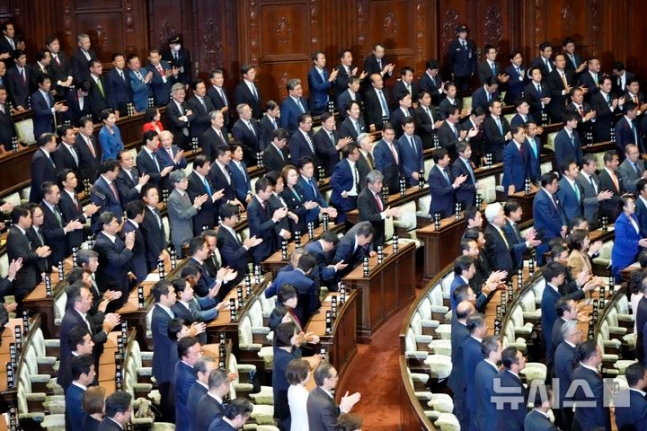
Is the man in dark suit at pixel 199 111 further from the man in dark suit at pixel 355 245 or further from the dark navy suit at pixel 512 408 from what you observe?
the dark navy suit at pixel 512 408

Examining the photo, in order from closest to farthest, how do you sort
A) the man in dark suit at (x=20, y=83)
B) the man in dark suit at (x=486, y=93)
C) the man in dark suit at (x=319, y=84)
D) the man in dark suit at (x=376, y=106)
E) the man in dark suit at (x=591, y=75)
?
the man in dark suit at (x=20, y=83)
the man in dark suit at (x=376, y=106)
the man in dark suit at (x=319, y=84)
the man in dark suit at (x=486, y=93)
the man in dark suit at (x=591, y=75)

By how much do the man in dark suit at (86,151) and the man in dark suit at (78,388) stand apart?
16.9ft

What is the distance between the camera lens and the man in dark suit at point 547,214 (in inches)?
504

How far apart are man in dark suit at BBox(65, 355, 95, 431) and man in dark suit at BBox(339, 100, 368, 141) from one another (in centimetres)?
680

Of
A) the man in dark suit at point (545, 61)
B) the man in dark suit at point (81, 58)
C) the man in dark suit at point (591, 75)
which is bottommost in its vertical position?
the man in dark suit at point (591, 75)

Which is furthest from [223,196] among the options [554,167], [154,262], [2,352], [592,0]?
[592,0]

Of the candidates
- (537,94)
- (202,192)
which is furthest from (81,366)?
(537,94)

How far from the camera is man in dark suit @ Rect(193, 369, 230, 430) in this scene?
329 inches

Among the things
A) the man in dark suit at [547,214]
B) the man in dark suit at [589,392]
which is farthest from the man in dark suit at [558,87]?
the man in dark suit at [589,392]

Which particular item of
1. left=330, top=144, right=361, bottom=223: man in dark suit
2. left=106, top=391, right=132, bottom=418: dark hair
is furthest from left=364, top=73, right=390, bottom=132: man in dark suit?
left=106, top=391, right=132, bottom=418: dark hair

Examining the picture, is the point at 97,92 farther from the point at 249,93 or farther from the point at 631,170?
the point at 631,170

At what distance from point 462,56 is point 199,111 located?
15.1 feet

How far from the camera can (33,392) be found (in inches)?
388

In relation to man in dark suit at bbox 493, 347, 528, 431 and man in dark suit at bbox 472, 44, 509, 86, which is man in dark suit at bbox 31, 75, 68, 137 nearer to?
man in dark suit at bbox 472, 44, 509, 86
